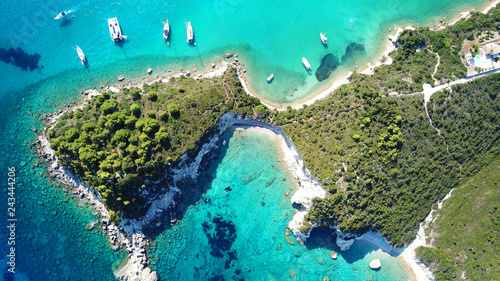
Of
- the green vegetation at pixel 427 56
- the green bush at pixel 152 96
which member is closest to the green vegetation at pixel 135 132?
the green bush at pixel 152 96

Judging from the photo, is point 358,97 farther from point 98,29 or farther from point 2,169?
point 2,169

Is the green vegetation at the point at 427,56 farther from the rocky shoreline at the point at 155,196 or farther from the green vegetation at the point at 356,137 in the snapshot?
the rocky shoreline at the point at 155,196

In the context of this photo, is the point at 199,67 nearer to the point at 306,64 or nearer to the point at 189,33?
the point at 189,33

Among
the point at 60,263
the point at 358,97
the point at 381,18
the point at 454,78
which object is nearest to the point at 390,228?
the point at 358,97

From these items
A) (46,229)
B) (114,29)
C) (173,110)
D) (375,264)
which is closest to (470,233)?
(375,264)

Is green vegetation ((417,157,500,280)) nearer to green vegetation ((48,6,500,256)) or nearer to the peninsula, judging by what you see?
the peninsula

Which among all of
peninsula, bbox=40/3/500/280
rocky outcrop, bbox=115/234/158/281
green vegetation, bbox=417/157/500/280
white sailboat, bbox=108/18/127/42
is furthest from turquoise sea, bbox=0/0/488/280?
green vegetation, bbox=417/157/500/280
